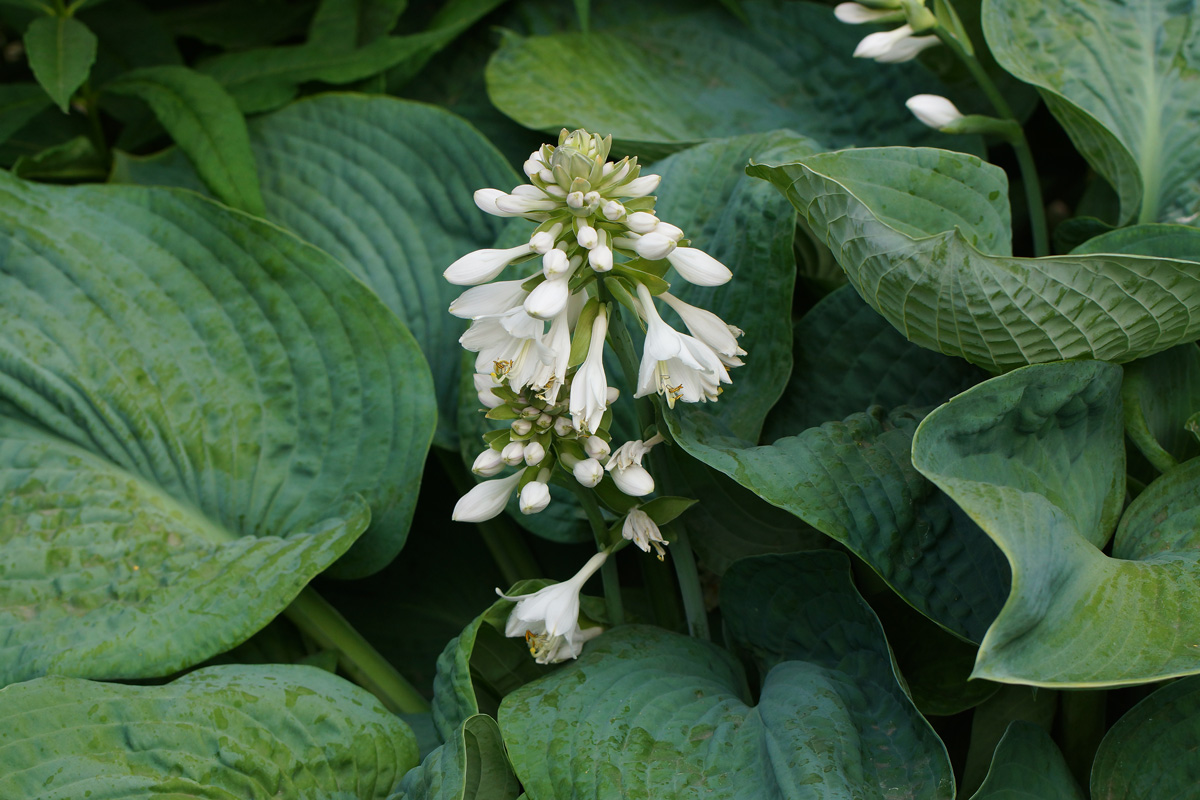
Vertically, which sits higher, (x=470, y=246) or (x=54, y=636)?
(x=470, y=246)

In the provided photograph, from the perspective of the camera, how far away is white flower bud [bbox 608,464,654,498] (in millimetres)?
900

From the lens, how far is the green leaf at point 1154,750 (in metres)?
0.92

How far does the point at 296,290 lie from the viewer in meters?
1.23

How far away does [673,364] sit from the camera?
883mm

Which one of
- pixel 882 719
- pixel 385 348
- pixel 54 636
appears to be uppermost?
pixel 385 348

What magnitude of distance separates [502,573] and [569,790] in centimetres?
56

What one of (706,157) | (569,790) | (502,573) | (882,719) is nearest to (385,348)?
(502,573)

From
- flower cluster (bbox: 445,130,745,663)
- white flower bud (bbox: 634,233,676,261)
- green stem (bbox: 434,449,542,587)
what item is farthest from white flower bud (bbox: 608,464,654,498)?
green stem (bbox: 434,449,542,587)

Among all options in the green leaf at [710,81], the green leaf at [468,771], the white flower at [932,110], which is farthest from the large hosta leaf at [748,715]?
the green leaf at [710,81]

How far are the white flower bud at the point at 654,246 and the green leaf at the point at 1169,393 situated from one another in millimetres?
595

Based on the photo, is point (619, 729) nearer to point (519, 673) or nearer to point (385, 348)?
point (519, 673)

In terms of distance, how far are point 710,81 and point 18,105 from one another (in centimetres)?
110

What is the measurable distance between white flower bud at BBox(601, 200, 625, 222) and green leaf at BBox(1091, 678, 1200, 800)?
72 cm

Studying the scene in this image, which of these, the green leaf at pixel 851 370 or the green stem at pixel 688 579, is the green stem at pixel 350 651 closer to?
the green stem at pixel 688 579
